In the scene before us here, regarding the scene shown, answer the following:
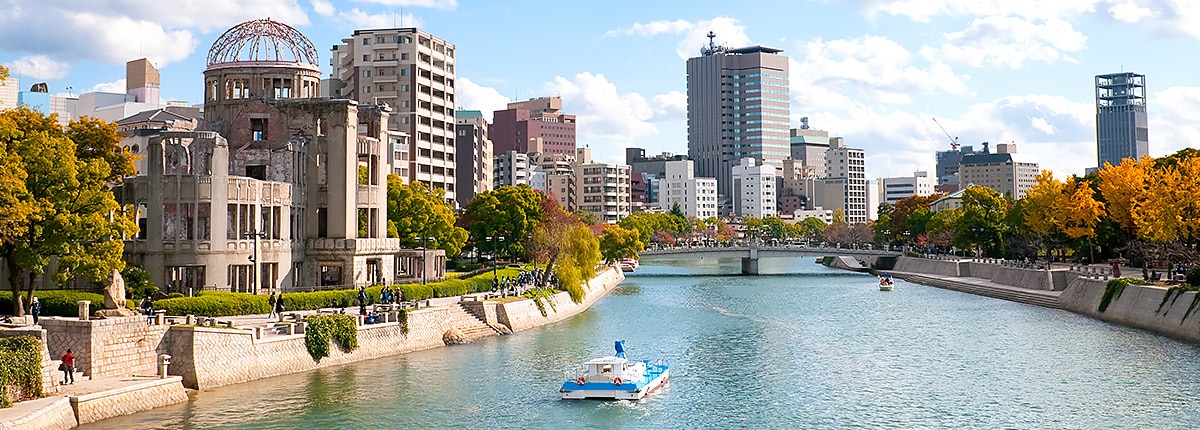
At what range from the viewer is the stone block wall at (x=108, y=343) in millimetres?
45219

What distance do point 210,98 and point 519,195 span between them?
39.4 meters

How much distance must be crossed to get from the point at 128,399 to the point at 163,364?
3670 mm

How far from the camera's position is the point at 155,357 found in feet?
158

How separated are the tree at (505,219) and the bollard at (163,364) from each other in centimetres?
6781

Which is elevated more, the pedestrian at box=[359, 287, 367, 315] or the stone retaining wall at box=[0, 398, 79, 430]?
the pedestrian at box=[359, 287, 367, 315]

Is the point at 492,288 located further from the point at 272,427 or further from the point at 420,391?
the point at 272,427

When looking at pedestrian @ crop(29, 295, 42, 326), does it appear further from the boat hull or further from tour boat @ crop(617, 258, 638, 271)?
tour boat @ crop(617, 258, 638, 271)

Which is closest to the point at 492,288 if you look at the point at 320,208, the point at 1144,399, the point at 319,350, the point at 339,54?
the point at 320,208

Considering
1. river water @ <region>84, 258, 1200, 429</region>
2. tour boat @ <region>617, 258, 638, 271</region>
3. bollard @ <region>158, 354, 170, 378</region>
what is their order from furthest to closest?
tour boat @ <region>617, 258, 638, 271</region>
bollard @ <region>158, 354, 170, 378</region>
river water @ <region>84, 258, 1200, 429</region>

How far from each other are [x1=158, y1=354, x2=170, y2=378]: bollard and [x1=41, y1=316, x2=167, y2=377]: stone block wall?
62 cm

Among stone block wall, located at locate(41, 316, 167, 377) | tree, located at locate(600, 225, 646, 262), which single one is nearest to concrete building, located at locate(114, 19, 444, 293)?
stone block wall, located at locate(41, 316, 167, 377)

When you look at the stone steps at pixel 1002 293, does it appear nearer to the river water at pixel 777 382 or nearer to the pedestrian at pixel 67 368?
the river water at pixel 777 382

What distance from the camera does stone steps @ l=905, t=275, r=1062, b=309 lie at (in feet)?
321

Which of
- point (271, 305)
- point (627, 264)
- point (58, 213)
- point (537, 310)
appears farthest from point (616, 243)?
point (58, 213)
